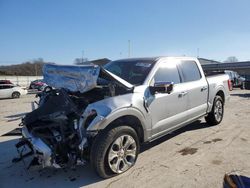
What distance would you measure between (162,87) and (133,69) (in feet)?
3.39

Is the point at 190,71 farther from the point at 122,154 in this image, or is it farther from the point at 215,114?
the point at 122,154

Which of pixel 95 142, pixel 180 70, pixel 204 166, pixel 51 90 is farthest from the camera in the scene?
pixel 180 70

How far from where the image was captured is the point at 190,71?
6.42 m

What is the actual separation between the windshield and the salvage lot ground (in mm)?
1433

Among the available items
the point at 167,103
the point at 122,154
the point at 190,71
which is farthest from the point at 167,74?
the point at 122,154

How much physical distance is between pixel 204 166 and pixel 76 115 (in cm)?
226

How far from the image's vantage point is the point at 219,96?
759 centimetres

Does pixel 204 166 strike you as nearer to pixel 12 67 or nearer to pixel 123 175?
pixel 123 175

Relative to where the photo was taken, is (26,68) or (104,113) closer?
(104,113)

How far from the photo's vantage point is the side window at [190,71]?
20.1 ft

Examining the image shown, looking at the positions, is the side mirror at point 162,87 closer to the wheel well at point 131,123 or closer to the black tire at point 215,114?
the wheel well at point 131,123

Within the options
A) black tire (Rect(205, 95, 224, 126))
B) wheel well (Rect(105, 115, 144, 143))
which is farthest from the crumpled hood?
black tire (Rect(205, 95, 224, 126))

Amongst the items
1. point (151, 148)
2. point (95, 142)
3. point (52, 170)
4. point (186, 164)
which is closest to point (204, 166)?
point (186, 164)

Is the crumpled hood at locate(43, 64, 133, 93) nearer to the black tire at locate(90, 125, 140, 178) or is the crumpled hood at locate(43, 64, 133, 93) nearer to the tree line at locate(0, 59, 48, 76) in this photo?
the black tire at locate(90, 125, 140, 178)
